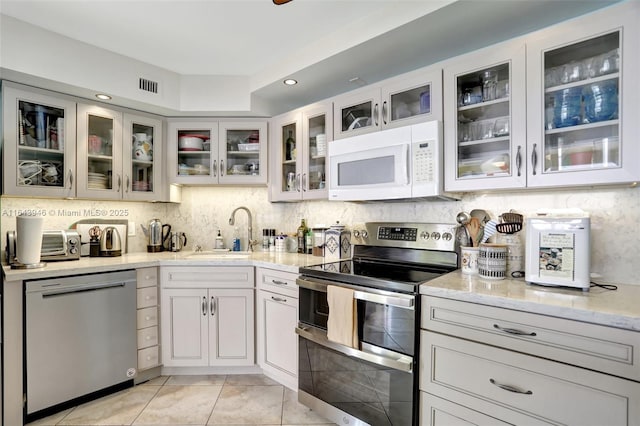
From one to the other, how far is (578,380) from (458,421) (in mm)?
524

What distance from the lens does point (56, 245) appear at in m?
2.30

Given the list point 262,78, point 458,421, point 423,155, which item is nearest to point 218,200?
point 262,78

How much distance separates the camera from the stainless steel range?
1541 millimetres

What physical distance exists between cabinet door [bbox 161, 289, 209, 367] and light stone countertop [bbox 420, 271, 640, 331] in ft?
5.81

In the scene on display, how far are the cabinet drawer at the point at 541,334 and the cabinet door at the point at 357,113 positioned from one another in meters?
1.22

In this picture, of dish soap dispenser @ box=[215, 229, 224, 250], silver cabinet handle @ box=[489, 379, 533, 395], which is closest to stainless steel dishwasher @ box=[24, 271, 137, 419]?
dish soap dispenser @ box=[215, 229, 224, 250]

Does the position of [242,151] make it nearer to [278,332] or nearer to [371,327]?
[278,332]

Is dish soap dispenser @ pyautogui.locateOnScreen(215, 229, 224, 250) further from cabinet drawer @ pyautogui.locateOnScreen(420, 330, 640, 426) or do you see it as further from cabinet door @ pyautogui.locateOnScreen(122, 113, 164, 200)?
cabinet drawer @ pyautogui.locateOnScreen(420, 330, 640, 426)

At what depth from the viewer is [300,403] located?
2.06 meters

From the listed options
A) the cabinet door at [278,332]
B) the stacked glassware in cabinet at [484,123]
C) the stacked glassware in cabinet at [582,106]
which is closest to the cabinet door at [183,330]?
the cabinet door at [278,332]

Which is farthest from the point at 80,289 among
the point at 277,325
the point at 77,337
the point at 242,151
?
the point at 242,151

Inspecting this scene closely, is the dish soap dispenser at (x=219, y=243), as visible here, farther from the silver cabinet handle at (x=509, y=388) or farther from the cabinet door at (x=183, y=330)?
the silver cabinet handle at (x=509, y=388)

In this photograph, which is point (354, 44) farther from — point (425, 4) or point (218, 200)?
point (218, 200)

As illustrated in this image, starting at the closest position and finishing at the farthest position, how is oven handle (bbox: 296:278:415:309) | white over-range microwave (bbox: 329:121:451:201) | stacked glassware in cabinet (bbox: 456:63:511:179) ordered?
oven handle (bbox: 296:278:415:309) < stacked glassware in cabinet (bbox: 456:63:511:179) < white over-range microwave (bbox: 329:121:451:201)
